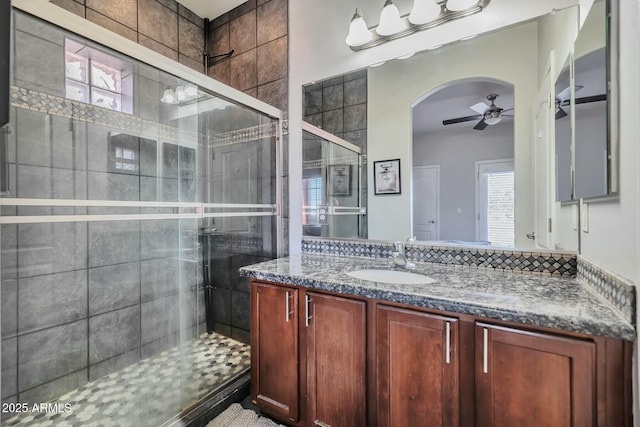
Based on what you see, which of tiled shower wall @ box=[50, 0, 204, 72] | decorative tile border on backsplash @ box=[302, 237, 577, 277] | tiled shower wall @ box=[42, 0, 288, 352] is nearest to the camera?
decorative tile border on backsplash @ box=[302, 237, 577, 277]

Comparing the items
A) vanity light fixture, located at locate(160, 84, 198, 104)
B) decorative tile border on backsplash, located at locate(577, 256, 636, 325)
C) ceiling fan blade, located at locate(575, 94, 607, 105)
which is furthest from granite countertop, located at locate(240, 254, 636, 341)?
vanity light fixture, located at locate(160, 84, 198, 104)

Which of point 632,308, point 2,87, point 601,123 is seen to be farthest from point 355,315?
point 2,87

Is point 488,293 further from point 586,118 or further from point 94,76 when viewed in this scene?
point 94,76

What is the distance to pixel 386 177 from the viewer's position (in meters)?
1.72

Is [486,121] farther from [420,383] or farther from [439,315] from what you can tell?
[420,383]

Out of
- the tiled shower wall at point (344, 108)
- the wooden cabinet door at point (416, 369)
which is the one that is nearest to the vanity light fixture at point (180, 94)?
the tiled shower wall at point (344, 108)

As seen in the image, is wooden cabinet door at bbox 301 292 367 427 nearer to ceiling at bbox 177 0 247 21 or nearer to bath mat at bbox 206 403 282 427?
bath mat at bbox 206 403 282 427

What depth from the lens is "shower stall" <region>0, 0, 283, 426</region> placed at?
52.3 inches

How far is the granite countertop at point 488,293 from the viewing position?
0.80m

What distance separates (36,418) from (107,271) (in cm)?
77

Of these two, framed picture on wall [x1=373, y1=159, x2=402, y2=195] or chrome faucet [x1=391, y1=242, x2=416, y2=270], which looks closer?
chrome faucet [x1=391, y1=242, x2=416, y2=270]

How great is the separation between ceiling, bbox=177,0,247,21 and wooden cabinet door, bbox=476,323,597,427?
287 cm

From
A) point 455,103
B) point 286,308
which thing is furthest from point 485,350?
point 455,103

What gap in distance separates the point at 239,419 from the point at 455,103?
2.18 meters
